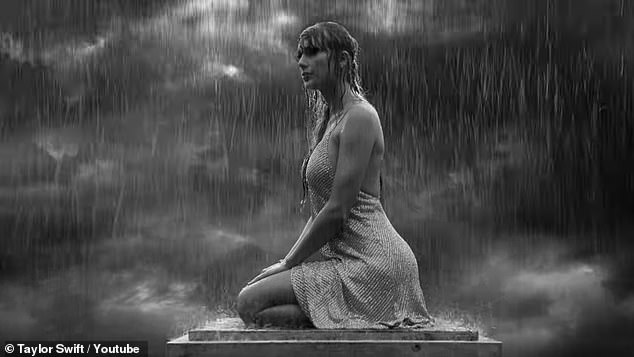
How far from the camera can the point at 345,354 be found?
23.3ft

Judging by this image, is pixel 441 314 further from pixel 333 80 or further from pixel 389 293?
pixel 333 80

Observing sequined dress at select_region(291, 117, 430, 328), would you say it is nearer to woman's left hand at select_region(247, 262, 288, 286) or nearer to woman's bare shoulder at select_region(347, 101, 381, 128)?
woman's left hand at select_region(247, 262, 288, 286)

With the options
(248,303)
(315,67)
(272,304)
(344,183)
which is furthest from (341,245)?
(315,67)

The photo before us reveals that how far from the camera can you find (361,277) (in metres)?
7.58

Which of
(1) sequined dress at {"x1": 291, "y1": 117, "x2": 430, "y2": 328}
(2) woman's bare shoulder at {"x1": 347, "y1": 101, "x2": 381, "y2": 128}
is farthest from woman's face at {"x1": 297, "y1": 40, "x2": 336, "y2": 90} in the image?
(1) sequined dress at {"x1": 291, "y1": 117, "x2": 430, "y2": 328}

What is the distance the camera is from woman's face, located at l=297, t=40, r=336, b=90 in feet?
25.9

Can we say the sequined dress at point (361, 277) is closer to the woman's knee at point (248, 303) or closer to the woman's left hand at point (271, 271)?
the woman's left hand at point (271, 271)

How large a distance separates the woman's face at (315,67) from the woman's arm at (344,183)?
1.48ft

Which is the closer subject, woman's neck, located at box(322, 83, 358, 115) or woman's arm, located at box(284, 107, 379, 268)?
woman's arm, located at box(284, 107, 379, 268)

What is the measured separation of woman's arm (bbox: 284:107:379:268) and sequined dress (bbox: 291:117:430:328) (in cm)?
12

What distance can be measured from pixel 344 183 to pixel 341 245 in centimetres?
55

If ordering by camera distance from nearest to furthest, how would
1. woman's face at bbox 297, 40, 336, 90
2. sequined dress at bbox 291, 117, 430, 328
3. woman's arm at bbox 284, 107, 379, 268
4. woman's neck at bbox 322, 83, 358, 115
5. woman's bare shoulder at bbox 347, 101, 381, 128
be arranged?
sequined dress at bbox 291, 117, 430, 328
woman's arm at bbox 284, 107, 379, 268
woman's bare shoulder at bbox 347, 101, 381, 128
woman's face at bbox 297, 40, 336, 90
woman's neck at bbox 322, 83, 358, 115

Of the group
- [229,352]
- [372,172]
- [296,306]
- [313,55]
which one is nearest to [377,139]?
[372,172]

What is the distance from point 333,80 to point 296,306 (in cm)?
198
